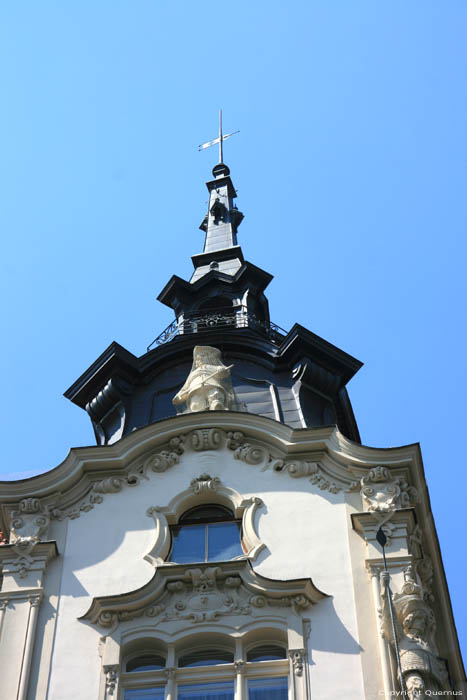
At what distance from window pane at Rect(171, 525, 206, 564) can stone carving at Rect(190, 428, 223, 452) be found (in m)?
1.56

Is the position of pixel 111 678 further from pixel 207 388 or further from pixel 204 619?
pixel 207 388

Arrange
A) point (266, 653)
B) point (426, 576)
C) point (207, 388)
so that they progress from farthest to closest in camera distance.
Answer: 1. point (207, 388)
2. point (426, 576)
3. point (266, 653)

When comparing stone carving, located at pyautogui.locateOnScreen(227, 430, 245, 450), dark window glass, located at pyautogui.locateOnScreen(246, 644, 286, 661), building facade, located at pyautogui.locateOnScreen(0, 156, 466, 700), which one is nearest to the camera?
building facade, located at pyautogui.locateOnScreen(0, 156, 466, 700)

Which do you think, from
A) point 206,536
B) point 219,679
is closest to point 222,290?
point 206,536

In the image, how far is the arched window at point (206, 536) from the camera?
19891 mm

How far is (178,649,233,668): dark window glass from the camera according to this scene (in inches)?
703

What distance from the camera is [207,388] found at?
2339 cm

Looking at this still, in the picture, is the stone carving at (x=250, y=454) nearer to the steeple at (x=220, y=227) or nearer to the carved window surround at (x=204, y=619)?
the carved window surround at (x=204, y=619)

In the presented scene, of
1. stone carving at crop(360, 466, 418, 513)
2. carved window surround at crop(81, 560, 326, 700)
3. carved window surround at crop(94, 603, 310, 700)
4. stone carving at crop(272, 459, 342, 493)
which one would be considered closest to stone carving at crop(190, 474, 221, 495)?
stone carving at crop(272, 459, 342, 493)

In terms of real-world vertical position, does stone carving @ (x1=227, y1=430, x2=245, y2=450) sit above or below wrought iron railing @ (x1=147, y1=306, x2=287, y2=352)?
below

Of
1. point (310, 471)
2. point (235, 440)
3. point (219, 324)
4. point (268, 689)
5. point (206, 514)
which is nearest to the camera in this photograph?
point (268, 689)

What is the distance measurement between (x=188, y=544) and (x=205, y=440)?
6.67 feet

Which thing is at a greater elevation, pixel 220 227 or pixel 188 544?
pixel 220 227

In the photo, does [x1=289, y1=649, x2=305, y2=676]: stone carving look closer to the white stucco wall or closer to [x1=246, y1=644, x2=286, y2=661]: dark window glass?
the white stucco wall
